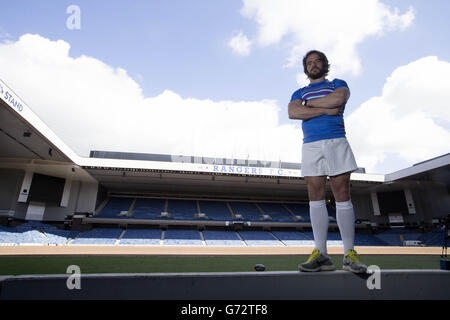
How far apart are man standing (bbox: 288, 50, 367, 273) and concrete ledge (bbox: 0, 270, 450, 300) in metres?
0.43

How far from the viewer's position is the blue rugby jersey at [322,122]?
2160 millimetres

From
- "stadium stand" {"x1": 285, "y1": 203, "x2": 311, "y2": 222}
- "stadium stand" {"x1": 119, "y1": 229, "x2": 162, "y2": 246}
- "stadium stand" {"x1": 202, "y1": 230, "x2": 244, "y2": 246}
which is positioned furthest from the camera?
"stadium stand" {"x1": 285, "y1": 203, "x2": 311, "y2": 222}

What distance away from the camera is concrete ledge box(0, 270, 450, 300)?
1.22m

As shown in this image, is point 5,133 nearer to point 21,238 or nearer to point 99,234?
point 21,238

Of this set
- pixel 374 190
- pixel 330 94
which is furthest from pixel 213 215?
pixel 330 94

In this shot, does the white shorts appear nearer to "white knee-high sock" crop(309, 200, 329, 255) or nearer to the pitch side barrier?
"white knee-high sock" crop(309, 200, 329, 255)

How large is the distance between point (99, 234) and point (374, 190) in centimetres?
2504

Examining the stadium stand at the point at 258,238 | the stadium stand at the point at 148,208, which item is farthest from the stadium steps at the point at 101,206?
the stadium stand at the point at 258,238

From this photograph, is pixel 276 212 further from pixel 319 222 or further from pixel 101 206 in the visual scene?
pixel 319 222

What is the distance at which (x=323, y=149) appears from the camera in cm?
214

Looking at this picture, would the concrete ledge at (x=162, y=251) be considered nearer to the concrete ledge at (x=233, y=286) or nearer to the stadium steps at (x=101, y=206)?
the stadium steps at (x=101, y=206)

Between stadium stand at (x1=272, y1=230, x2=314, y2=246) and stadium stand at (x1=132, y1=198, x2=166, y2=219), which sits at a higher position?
stadium stand at (x1=132, y1=198, x2=166, y2=219)

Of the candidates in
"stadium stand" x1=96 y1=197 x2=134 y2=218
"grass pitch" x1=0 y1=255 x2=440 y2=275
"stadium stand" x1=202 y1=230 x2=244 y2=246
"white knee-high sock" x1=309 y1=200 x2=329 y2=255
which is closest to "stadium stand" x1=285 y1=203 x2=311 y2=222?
"stadium stand" x1=202 y1=230 x2=244 y2=246
